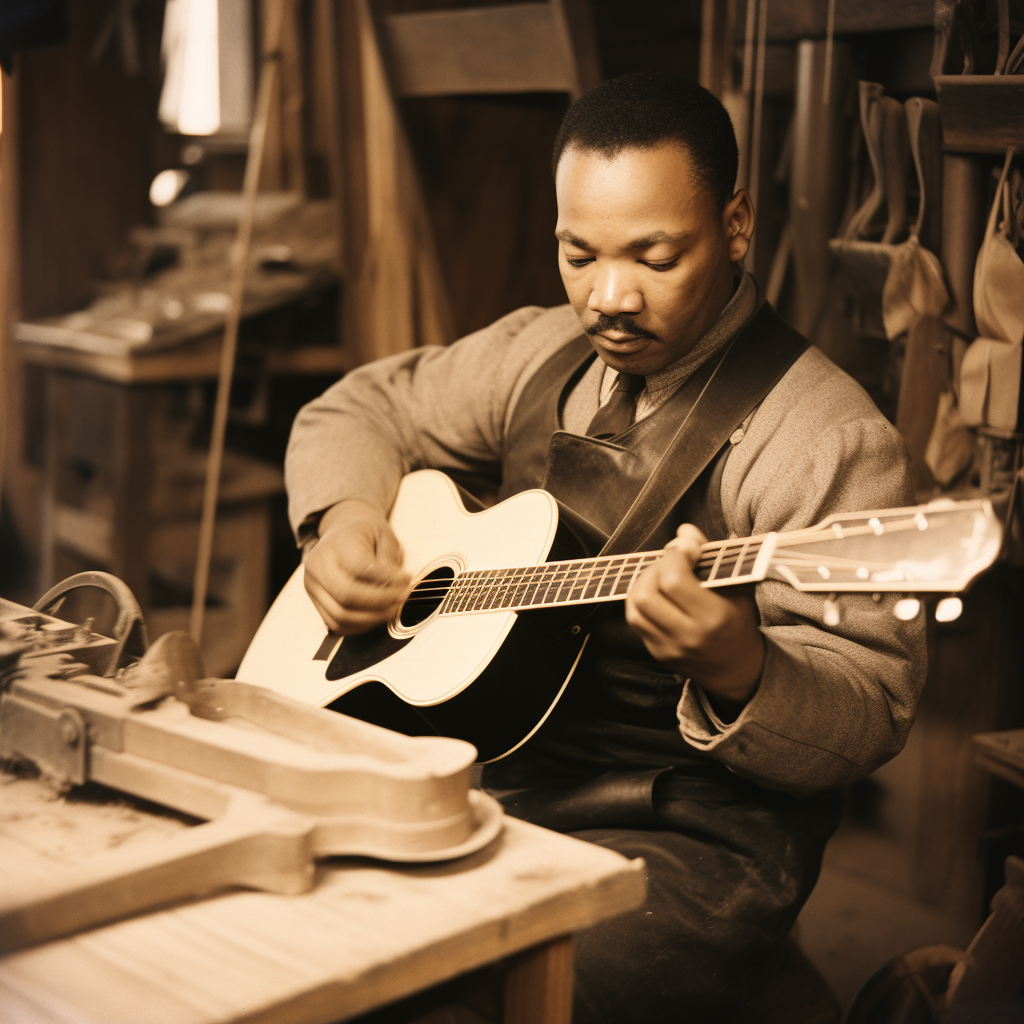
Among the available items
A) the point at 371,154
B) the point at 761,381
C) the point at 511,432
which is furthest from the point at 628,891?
the point at 371,154

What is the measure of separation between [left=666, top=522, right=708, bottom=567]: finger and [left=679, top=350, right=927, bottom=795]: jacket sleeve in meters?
0.12

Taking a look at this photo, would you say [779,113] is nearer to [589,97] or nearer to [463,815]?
[589,97]

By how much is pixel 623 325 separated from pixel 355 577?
462mm

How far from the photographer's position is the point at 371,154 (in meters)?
2.66

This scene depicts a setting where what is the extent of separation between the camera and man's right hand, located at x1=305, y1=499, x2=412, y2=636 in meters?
1.47

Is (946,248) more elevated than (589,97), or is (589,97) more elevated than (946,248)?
(589,97)

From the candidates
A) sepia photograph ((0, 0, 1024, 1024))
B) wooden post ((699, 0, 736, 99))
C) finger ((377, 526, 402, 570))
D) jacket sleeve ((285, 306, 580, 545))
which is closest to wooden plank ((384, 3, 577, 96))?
sepia photograph ((0, 0, 1024, 1024))

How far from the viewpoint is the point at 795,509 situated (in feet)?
4.19

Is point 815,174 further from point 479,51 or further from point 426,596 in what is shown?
point 426,596

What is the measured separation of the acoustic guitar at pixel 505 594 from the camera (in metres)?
0.99

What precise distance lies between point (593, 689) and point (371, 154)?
1.64m

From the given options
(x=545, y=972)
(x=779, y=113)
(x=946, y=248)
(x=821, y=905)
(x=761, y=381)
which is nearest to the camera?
(x=545, y=972)

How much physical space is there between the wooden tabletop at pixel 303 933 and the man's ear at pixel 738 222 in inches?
29.3

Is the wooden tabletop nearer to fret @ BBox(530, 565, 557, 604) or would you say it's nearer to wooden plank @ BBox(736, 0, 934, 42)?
fret @ BBox(530, 565, 557, 604)
